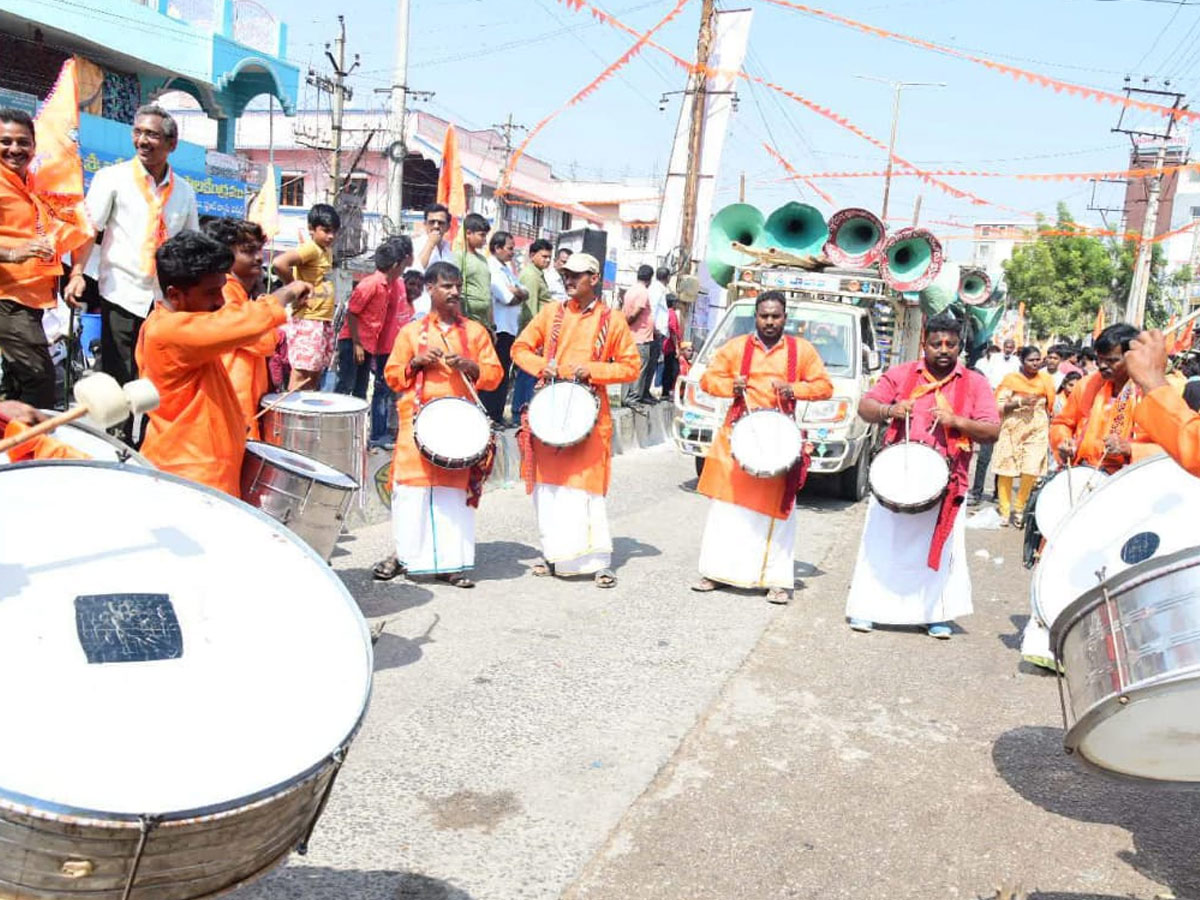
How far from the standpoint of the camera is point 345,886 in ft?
9.95

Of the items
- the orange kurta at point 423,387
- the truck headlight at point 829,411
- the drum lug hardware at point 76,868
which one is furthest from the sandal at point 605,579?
the drum lug hardware at point 76,868

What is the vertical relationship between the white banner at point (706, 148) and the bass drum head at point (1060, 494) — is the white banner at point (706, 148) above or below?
above

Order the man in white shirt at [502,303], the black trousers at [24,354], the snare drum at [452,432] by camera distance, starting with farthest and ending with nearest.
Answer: the man in white shirt at [502,303]
the snare drum at [452,432]
the black trousers at [24,354]

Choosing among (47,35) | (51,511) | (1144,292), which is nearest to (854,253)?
(51,511)

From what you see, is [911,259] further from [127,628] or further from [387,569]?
[127,628]

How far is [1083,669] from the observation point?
9.07 ft

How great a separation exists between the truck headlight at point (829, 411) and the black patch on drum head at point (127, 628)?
8.12 m

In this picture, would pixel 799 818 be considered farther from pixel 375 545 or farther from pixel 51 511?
pixel 375 545

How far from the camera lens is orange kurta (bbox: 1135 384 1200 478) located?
275 centimetres

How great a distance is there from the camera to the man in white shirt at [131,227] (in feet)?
18.2

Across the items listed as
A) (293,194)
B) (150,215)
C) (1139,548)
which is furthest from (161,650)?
(293,194)

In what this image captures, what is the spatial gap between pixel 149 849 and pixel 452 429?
434cm

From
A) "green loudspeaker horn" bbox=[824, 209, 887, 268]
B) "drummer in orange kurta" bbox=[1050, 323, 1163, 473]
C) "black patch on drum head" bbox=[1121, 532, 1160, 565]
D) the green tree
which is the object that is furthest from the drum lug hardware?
the green tree

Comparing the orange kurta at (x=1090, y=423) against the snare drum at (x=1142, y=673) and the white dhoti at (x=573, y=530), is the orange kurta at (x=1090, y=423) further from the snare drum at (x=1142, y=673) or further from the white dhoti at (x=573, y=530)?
the snare drum at (x=1142, y=673)
